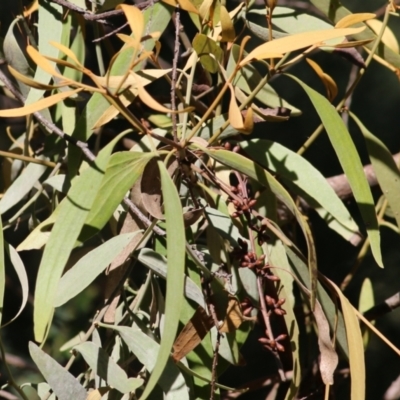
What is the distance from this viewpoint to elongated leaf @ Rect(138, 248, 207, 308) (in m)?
0.54

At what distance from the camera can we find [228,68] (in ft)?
1.91

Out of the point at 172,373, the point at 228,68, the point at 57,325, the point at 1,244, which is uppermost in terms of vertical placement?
the point at 228,68

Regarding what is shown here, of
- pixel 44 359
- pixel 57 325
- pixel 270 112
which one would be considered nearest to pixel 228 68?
pixel 270 112

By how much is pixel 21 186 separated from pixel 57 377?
207 millimetres

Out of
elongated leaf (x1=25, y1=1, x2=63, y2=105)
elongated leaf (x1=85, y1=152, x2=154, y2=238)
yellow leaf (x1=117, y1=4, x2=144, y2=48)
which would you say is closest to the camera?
yellow leaf (x1=117, y1=4, x2=144, y2=48)

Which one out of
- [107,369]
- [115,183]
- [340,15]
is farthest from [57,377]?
[340,15]

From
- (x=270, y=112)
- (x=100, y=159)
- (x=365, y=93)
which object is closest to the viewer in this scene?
(x=100, y=159)

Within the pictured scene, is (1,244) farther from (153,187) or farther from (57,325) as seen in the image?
(57,325)

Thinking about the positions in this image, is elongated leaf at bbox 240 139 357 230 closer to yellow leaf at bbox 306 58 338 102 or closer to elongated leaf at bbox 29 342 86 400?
yellow leaf at bbox 306 58 338 102

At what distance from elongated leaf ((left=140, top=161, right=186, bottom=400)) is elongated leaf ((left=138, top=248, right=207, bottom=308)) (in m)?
0.11

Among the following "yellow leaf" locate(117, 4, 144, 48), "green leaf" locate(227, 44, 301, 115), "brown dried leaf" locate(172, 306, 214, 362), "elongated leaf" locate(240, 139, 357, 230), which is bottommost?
"brown dried leaf" locate(172, 306, 214, 362)

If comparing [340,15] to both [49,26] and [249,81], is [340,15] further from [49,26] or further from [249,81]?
[49,26]

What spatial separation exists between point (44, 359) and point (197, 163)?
0.70 feet

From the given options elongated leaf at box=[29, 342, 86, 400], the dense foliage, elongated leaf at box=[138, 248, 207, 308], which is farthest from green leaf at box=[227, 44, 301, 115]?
elongated leaf at box=[29, 342, 86, 400]
